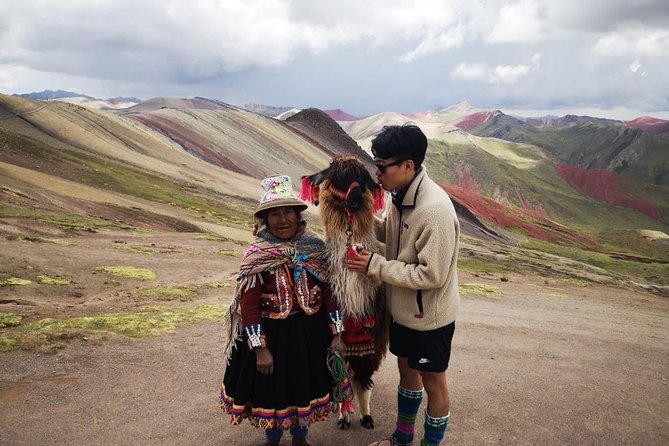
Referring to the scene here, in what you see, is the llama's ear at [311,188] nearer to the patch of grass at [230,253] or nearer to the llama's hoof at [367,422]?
the llama's hoof at [367,422]

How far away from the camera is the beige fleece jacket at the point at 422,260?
10.1 feet

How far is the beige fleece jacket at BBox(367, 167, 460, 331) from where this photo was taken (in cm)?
308

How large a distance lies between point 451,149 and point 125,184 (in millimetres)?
86948

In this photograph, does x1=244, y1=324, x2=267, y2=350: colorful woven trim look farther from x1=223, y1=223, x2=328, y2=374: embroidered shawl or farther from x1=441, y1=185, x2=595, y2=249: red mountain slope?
x1=441, y1=185, x2=595, y2=249: red mountain slope

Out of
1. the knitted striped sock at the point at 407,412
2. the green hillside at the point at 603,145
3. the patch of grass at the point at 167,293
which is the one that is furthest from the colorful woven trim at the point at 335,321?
the green hillside at the point at 603,145

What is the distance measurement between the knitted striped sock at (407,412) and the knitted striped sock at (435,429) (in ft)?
0.58

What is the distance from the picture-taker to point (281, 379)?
342cm

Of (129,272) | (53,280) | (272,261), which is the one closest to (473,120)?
(129,272)

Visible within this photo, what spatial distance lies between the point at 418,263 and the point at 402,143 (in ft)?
2.75

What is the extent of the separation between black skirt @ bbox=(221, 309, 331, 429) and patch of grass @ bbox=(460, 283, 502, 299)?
10090mm

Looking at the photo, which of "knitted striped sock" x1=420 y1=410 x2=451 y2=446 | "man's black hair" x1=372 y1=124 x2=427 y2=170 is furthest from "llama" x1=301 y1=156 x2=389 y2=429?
"knitted striped sock" x1=420 y1=410 x2=451 y2=446

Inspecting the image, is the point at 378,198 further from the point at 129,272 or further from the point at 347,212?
the point at 129,272

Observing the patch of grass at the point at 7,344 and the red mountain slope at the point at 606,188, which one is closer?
the patch of grass at the point at 7,344

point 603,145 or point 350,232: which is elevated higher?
point 603,145
